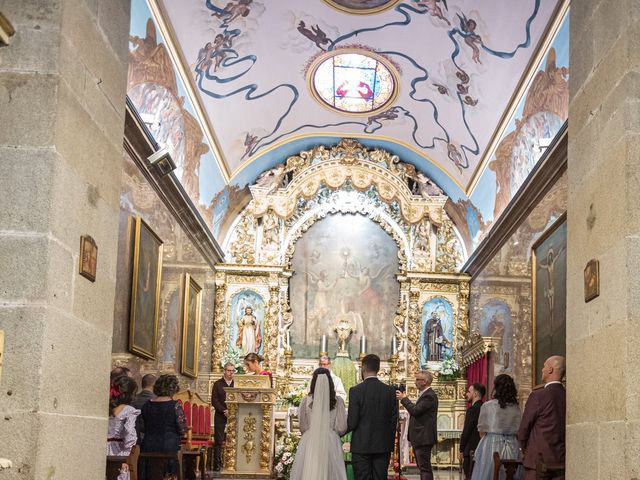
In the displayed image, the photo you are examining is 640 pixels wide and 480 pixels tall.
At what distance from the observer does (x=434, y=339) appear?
20.7 meters

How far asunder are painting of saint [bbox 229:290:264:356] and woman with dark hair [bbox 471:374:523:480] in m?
11.0

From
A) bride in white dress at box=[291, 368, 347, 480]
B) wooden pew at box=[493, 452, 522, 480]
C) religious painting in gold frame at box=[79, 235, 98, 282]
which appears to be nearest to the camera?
religious painting in gold frame at box=[79, 235, 98, 282]

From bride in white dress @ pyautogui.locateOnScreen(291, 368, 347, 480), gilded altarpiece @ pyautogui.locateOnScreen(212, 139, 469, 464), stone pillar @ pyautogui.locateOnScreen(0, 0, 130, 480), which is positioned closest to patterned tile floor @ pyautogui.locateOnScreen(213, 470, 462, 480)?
gilded altarpiece @ pyautogui.locateOnScreen(212, 139, 469, 464)

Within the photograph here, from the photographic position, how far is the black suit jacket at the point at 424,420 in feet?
33.6

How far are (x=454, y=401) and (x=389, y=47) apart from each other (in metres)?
8.31

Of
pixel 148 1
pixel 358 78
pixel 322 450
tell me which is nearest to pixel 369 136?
pixel 358 78

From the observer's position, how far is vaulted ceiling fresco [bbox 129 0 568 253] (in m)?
13.5

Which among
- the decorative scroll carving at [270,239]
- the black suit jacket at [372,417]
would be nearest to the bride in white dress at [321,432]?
the black suit jacket at [372,417]

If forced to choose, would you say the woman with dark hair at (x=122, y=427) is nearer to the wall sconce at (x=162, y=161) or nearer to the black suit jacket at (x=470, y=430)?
the black suit jacket at (x=470, y=430)

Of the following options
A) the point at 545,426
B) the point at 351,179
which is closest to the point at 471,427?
the point at 545,426

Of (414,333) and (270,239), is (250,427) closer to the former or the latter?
(414,333)

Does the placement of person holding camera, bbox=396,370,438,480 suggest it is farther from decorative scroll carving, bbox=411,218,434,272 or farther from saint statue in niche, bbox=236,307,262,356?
decorative scroll carving, bbox=411,218,434,272

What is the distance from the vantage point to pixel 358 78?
18438 millimetres

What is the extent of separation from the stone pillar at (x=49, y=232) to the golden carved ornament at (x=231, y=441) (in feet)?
26.7
